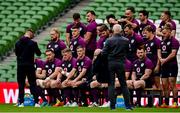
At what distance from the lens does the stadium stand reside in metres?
29.1

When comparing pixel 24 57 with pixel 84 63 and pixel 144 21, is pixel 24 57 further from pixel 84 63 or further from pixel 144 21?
pixel 144 21

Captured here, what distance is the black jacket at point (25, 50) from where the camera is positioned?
72.3 feet

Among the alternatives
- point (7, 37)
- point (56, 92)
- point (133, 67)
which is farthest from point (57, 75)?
point (7, 37)

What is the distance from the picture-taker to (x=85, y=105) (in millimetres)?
22844

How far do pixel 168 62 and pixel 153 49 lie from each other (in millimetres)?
580

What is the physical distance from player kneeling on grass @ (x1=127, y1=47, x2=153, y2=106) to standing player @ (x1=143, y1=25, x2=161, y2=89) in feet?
0.79

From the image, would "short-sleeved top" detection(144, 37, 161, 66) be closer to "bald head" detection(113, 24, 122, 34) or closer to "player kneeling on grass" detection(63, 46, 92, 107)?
"player kneeling on grass" detection(63, 46, 92, 107)

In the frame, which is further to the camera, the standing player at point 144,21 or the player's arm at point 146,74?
the standing player at point 144,21

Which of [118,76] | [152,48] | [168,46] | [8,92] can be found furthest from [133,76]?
[8,92]

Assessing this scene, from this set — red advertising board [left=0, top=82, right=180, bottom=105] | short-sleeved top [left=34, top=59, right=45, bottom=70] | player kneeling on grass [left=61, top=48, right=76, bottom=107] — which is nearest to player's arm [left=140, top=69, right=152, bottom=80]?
player kneeling on grass [left=61, top=48, right=76, bottom=107]

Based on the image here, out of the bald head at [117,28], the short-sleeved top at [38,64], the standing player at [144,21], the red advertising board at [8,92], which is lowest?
the red advertising board at [8,92]

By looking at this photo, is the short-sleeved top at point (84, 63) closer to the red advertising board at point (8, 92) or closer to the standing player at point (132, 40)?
the standing player at point (132, 40)

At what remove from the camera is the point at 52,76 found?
23062 millimetres

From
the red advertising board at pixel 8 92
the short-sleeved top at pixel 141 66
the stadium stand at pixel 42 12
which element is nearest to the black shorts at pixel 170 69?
the short-sleeved top at pixel 141 66
